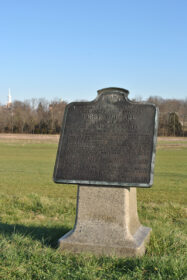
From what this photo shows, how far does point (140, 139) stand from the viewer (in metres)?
5.44

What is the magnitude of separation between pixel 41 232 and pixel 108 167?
1695 mm

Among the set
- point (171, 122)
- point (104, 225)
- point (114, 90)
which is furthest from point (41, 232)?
point (171, 122)

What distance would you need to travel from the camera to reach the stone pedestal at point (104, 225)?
512 centimetres

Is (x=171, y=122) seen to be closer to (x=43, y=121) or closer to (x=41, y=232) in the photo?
(x=43, y=121)

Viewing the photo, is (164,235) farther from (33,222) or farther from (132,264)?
(33,222)

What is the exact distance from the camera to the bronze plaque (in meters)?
5.29

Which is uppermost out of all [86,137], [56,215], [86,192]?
[86,137]

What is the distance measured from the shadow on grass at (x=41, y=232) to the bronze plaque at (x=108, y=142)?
90 cm

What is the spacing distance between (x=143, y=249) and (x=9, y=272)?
5.99ft

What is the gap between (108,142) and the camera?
5520 millimetres

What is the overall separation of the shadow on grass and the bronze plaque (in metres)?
0.90

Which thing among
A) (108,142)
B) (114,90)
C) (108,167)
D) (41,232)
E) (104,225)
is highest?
(114,90)

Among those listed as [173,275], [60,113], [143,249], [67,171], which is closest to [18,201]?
[67,171]

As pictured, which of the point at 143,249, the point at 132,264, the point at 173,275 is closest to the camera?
the point at 173,275
